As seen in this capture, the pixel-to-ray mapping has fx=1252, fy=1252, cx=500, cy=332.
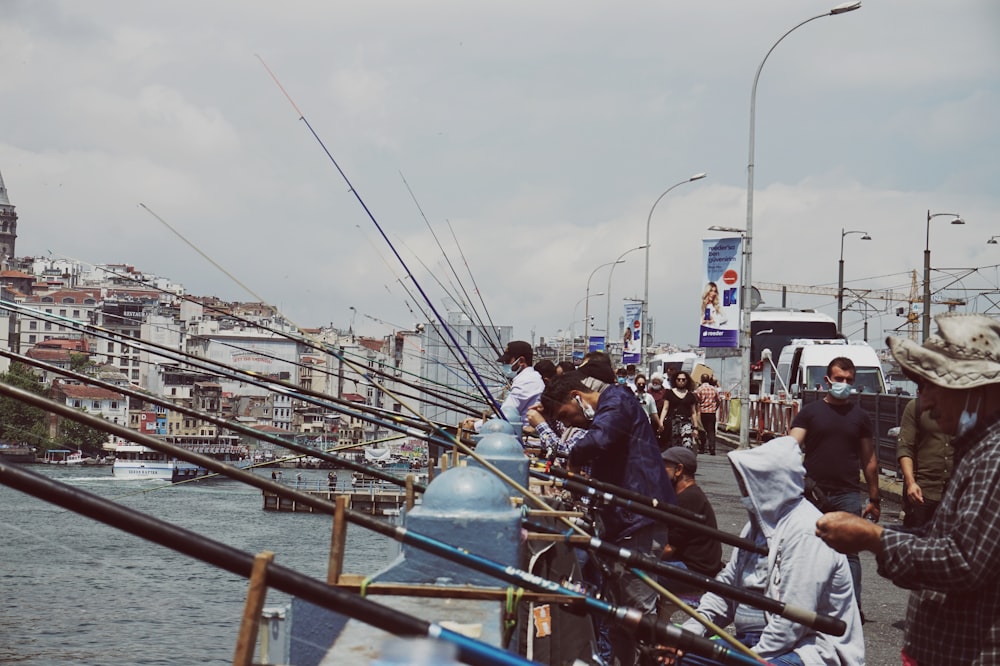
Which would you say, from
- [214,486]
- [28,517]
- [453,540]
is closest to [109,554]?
[28,517]

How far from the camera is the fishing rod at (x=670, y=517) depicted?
3.88 m

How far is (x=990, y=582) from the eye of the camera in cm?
278

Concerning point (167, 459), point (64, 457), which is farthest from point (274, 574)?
point (64, 457)

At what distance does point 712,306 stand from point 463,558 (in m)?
23.0

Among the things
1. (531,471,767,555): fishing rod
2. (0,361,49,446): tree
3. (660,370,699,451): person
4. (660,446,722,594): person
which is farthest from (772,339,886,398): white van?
(0,361,49,446): tree

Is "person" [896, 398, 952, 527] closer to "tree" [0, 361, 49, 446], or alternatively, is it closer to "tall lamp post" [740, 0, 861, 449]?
"tall lamp post" [740, 0, 861, 449]

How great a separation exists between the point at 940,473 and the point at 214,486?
338 ft

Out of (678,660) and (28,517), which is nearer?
(678,660)

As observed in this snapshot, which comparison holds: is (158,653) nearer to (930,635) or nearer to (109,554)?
(109,554)

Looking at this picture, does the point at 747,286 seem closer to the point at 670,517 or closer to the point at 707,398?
the point at 707,398

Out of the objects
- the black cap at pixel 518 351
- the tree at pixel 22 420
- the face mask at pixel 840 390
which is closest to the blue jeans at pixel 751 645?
the face mask at pixel 840 390

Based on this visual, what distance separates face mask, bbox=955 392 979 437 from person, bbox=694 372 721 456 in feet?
62.7

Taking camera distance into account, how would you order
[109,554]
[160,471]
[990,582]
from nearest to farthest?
[990,582]
[109,554]
[160,471]

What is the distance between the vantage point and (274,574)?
2.04 metres
